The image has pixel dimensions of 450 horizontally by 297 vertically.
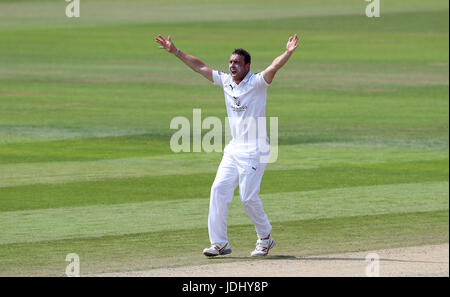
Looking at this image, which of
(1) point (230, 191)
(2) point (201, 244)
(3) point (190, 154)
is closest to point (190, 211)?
(2) point (201, 244)

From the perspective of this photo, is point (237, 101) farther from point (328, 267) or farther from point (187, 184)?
point (187, 184)

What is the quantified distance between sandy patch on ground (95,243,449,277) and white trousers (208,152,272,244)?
0.38 meters

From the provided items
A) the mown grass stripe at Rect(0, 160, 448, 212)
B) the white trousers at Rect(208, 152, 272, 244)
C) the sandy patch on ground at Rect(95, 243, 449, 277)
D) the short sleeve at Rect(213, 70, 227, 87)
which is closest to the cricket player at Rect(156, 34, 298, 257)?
the white trousers at Rect(208, 152, 272, 244)

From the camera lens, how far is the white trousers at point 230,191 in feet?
38.7

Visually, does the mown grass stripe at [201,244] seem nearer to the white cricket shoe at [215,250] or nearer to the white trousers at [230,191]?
the white cricket shoe at [215,250]

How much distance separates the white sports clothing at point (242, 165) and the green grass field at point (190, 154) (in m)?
0.42

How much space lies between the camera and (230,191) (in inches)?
470

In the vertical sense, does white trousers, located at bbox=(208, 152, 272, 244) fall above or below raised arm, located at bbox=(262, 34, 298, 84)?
below

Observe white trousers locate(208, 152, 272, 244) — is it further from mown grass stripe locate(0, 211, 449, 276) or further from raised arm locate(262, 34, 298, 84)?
raised arm locate(262, 34, 298, 84)

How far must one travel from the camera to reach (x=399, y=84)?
30.8 m

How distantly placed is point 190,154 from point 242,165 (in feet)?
26.6

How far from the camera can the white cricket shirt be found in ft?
38.8

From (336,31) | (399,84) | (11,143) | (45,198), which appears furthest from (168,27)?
(45,198)

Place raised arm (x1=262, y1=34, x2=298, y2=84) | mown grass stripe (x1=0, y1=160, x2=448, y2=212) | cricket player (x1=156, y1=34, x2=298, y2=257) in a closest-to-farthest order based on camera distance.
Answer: raised arm (x1=262, y1=34, x2=298, y2=84), cricket player (x1=156, y1=34, x2=298, y2=257), mown grass stripe (x1=0, y1=160, x2=448, y2=212)
